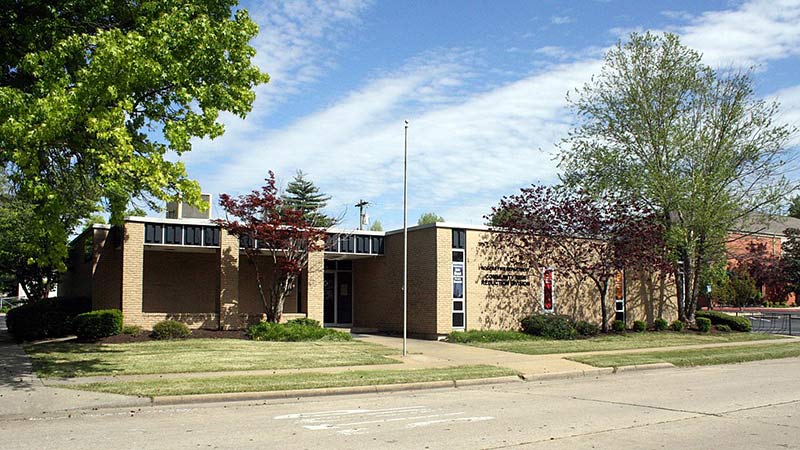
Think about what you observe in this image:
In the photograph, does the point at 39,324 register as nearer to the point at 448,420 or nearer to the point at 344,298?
the point at 344,298

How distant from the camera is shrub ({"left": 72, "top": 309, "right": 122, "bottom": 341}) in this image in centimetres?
2081

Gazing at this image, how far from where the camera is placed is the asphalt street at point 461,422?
862cm

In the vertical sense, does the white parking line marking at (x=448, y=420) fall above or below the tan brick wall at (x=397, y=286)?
below

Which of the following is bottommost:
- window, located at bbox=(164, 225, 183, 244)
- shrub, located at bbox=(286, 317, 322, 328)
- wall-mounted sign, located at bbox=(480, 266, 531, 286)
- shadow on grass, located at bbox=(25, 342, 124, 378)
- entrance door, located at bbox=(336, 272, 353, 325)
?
shadow on grass, located at bbox=(25, 342, 124, 378)

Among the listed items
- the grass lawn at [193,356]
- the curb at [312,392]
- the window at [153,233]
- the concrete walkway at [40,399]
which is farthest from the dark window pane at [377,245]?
the concrete walkway at [40,399]

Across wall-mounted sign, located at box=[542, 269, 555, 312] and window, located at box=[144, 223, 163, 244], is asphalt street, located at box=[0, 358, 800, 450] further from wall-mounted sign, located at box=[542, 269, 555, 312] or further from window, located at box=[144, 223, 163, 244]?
window, located at box=[144, 223, 163, 244]

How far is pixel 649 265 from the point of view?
28484 millimetres

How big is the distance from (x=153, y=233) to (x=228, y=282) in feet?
9.65

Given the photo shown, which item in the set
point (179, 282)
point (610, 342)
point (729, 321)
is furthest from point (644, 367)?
point (179, 282)

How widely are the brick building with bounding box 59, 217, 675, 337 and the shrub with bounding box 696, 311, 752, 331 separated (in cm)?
368

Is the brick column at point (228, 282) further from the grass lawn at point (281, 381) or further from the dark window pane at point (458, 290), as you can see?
the grass lawn at point (281, 381)

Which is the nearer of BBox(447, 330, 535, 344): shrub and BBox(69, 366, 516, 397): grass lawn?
BBox(69, 366, 516, 397): grass lawn

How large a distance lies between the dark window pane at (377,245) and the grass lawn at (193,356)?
642cm

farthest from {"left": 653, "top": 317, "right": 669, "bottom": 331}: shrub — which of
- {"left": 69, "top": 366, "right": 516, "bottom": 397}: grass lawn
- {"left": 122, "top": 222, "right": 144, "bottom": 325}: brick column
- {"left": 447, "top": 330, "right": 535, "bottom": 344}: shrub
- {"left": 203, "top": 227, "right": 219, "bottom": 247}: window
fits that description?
{"left": 122, "top": 222, "right": 144, "bottom": 325}: brick column
